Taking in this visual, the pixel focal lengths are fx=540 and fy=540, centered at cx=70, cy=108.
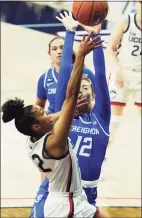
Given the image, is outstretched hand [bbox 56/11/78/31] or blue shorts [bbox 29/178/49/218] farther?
outstretched hand [bbox 56/11/78/31]

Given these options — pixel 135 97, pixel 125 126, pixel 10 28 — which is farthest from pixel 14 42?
pixel 135 97

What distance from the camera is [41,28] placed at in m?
9.36

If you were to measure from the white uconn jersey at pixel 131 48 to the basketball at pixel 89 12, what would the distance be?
7.09 feet

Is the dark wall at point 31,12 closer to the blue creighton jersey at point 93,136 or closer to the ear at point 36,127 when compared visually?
the blue creighton jersey at point 93,136

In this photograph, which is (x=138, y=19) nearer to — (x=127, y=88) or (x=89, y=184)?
(x=127, y=88)

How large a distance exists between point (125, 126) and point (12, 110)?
179 inches

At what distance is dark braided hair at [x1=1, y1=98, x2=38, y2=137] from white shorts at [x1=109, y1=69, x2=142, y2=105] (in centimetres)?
288

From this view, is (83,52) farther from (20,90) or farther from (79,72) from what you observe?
(20,90)

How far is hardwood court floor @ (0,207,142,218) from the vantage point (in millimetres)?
4602

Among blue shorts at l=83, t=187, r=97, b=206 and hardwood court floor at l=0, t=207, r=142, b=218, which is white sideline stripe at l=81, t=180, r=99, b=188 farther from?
hardwood court floor at l=0, t=207, r=142, b=218

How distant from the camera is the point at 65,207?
3.06 m

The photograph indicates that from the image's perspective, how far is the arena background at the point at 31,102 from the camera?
5.19 meters

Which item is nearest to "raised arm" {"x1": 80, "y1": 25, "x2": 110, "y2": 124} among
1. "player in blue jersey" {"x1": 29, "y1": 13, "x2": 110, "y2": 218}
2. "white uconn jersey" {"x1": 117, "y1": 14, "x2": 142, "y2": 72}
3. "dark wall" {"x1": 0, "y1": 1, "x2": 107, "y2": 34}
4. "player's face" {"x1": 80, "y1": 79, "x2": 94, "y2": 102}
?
"player in blue jersey" {"x1": 29, "y1": 13, "x2": 110, "y2": 218}

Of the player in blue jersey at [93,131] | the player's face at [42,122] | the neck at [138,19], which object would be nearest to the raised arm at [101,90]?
the player in blue jersey at [93,131]
